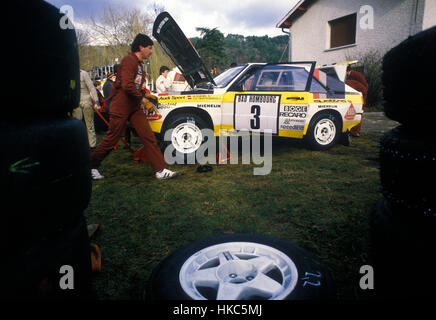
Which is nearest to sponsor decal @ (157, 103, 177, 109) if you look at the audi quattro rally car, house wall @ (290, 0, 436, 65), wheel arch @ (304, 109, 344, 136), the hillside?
the audi quattro rally car

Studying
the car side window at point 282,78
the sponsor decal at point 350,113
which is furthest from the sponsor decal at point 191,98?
the sponsor decal at point 350,113

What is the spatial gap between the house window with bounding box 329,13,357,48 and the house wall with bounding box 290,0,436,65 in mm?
276

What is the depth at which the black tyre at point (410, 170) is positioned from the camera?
0.95 metres

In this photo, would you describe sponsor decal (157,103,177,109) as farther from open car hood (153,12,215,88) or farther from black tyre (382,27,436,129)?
black tyre (382,27,436,129)

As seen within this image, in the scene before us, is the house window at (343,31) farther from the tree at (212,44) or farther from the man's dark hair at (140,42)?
the tree at (212,44)

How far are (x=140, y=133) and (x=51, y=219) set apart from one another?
9.80 ft

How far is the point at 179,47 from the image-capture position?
5.00m

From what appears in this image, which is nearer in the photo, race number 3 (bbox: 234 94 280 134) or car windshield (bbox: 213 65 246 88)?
race number 3 (bbox: 234 94 280 134)

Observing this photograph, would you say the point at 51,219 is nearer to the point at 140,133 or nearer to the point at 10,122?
the point at 10,122

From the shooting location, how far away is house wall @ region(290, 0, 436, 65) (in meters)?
12.4

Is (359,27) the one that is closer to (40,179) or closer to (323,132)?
(323,132)

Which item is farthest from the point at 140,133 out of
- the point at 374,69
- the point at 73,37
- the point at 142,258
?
the point at 374,69

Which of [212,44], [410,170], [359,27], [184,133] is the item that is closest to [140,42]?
[184,133]

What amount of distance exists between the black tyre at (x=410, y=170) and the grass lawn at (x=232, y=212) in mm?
759
